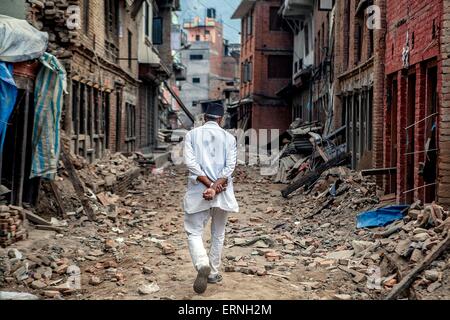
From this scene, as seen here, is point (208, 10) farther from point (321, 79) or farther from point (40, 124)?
point (40, 124)

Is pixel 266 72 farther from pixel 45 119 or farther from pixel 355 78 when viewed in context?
pixel 45 119

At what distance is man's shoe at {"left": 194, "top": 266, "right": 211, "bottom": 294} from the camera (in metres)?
6.28

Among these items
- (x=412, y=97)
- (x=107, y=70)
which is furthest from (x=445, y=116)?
(x=107, y=70)

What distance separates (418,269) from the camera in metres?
6.51

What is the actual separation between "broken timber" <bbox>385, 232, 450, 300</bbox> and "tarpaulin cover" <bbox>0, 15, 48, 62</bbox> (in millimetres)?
6777

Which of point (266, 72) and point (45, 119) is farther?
point (266, 72)

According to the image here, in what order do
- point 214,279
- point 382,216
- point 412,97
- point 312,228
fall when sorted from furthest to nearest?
point 312,228 → point 412,97 → point 382,216 → point 214,279

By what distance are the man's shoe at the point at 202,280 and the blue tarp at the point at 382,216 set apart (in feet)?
14.7

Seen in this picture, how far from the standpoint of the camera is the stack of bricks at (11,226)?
8.46 metres

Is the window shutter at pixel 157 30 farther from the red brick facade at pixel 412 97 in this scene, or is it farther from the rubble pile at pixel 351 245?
the red brick facade at pixel 412 97

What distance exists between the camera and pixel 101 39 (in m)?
18.1

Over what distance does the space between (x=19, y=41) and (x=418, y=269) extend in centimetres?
701

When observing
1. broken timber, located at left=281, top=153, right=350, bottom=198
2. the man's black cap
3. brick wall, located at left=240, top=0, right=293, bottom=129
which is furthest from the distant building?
the man's black cap

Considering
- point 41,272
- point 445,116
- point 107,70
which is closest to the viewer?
point 41,272
